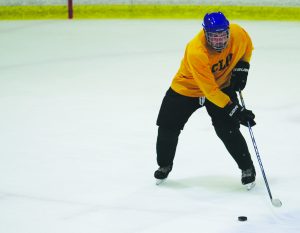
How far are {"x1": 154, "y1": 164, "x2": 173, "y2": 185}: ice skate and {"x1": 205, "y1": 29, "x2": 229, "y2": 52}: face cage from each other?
71cm

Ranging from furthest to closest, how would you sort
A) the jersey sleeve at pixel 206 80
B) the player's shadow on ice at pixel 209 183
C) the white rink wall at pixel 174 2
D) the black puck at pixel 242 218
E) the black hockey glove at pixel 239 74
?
the white rink wall at pixel 174 2 < the player's shadow on ice at pixel 209 183 < the black hockey glove at pixel 239 74 < the jersey sleeve at pixel 206 80 < the black puck at pixel 242 218

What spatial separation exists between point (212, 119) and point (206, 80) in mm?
322

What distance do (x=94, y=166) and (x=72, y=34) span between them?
12.7ft

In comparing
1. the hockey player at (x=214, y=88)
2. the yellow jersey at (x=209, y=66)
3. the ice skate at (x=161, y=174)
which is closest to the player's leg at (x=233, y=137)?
the hockey player at (x=214, y=88)

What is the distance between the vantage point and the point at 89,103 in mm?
5148

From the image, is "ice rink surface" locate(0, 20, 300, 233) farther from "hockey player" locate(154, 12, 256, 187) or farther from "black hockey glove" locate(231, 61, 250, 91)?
"black hockey glove" locate(231, 61, 250, 91)

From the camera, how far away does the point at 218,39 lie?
10.4ft

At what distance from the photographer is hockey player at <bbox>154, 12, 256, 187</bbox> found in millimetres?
3207

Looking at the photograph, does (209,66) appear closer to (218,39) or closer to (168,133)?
(218,39)

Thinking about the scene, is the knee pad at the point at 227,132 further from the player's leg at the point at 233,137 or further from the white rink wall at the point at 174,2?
the white rink wall at the point at 174,2

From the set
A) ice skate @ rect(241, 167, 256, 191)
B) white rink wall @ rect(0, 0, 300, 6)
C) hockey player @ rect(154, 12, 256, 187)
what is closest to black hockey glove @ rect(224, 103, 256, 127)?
hockey player @ rect(154, 12, 256, 187)

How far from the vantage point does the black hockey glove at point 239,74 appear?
3359mm

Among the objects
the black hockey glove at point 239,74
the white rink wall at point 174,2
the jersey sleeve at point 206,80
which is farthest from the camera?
the white rink wall at point 174,2

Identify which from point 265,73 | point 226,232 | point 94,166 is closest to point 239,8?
point 265,73
